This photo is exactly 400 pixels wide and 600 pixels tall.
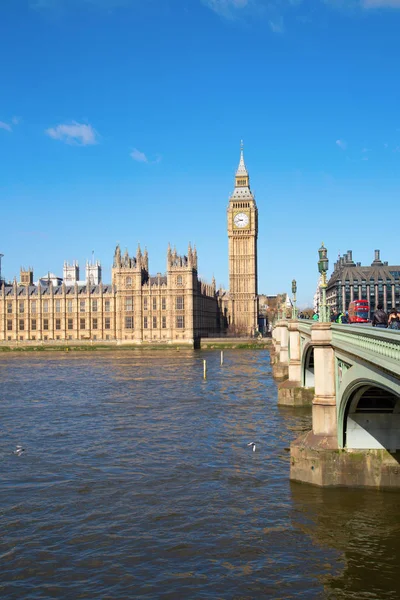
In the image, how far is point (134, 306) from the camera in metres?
128

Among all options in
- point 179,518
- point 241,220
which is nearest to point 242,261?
point 241,220

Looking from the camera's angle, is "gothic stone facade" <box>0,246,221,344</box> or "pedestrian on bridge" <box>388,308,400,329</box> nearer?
"pedestrian on bridge" <box>388,308,400,329</box>

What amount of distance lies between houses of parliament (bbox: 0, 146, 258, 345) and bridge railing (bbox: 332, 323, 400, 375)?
104m

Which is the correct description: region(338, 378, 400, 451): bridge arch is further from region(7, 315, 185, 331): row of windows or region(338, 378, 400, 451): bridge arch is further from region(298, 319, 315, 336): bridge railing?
region(7, 315, 185, 331): row of windows

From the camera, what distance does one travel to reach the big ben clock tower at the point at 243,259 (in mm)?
152375

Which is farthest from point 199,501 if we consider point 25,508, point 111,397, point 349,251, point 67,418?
point 349,251

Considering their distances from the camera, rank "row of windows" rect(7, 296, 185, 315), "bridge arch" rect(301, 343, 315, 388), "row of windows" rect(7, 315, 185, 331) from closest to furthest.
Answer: "bridge arch" rect(301, 343, 315, 388) → "row of windows" rect(7, 315, 185, 331) → "row of windows" rect(7, 296, 185, 315)

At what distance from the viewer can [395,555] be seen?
17.8 meters

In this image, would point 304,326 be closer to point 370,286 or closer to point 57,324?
point 57,324

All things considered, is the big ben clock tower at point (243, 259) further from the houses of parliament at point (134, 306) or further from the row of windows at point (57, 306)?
the row of windows at point (57, 306)

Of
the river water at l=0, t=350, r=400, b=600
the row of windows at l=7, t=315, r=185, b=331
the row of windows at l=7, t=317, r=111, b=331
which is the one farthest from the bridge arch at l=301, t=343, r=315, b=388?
the row of windows at l=7, t=317, r=111, b=331

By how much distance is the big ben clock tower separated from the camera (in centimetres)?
15238

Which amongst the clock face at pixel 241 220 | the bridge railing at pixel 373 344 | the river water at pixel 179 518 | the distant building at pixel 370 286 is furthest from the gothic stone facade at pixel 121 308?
the bridge railing at pixel 373 344

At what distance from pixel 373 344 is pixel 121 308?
113 metres
